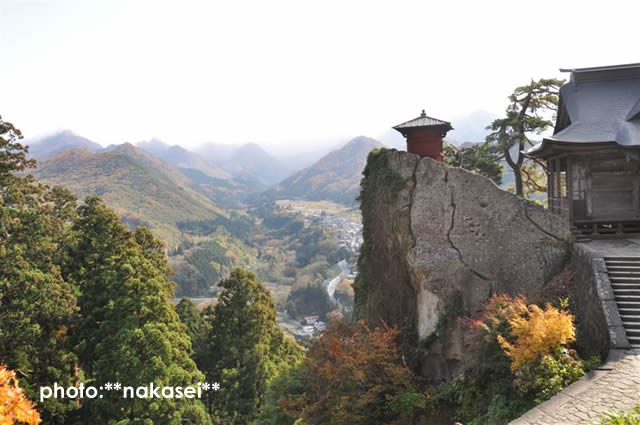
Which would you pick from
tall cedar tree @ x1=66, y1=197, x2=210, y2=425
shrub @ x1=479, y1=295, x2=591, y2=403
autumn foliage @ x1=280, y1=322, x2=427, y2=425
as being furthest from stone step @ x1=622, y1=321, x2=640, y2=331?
tall cedar tree @ x1=66, y1=197, x2=210, y2=425

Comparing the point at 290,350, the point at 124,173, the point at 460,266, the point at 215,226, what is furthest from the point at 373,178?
the point at 124,173

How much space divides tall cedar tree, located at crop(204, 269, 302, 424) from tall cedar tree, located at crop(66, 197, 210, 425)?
3323mm

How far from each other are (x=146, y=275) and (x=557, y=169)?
14.8 metres

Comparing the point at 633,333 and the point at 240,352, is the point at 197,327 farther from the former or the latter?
the point at 633,333

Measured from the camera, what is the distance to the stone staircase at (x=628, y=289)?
7531 mm

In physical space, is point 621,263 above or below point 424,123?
below

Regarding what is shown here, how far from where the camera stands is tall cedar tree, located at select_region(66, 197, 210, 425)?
1314 centimetres

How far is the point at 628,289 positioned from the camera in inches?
327

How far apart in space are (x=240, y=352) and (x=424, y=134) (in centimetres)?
1322

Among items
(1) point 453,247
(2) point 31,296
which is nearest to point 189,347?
(2) point 31,296

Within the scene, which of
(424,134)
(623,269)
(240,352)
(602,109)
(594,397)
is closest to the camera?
(594,397)

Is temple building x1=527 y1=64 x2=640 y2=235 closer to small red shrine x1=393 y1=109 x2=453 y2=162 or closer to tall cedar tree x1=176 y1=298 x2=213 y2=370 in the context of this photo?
small red shrine x1=393 y1=109 x2=453 y2=162

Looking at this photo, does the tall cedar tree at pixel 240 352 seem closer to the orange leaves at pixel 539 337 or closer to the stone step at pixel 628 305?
the orange leaves at pixel 539 337

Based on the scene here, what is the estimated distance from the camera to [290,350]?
23500 millimetres
